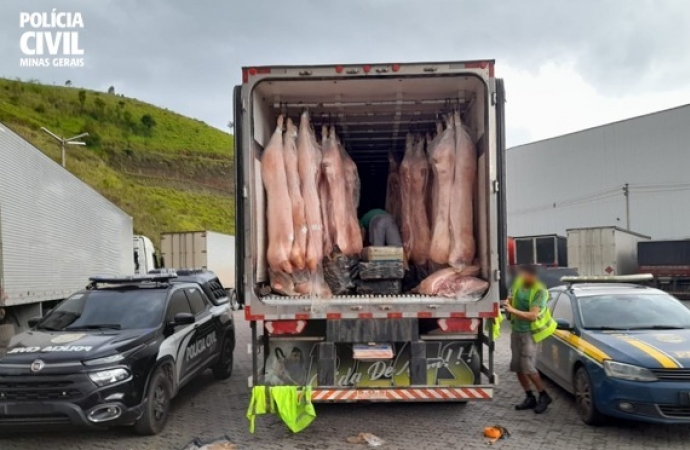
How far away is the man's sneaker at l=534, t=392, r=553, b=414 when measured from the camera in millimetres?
6125

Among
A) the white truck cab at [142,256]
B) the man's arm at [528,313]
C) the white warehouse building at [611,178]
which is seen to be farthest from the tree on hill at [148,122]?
the man's arm at [528,313]

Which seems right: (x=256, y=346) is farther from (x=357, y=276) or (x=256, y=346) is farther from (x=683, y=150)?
(x=683, y=150)

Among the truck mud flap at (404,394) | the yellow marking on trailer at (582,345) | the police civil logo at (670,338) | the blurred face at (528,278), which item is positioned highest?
the blurred face at (528,278)

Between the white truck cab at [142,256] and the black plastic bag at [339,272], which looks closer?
the black plastic bag at [339,272]

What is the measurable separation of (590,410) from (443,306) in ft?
6.45

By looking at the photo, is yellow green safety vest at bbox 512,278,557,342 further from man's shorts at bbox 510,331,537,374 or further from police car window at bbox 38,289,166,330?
police car window at bbox 38,289,166,330

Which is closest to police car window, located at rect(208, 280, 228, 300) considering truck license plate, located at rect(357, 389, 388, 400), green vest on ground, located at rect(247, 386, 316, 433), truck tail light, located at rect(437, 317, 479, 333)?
green vest on ground, located at rect(247, 386, 316, 433)

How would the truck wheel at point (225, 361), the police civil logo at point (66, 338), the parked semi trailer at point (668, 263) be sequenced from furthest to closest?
the parked semi trailer at point (668, 263)
the truck wheel at point (225, 361)
the police civil logo at point (66, 338)

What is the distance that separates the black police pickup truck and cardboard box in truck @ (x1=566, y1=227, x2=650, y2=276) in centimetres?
1898

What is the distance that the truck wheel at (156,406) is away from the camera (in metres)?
5.53

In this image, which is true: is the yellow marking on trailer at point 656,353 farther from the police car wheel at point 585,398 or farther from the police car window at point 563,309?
the police car window at point 563,309

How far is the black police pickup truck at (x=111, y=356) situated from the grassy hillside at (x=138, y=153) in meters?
31.4

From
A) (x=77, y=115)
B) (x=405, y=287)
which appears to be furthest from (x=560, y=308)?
(x=77, y=115)

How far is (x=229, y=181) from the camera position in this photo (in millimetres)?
66750
